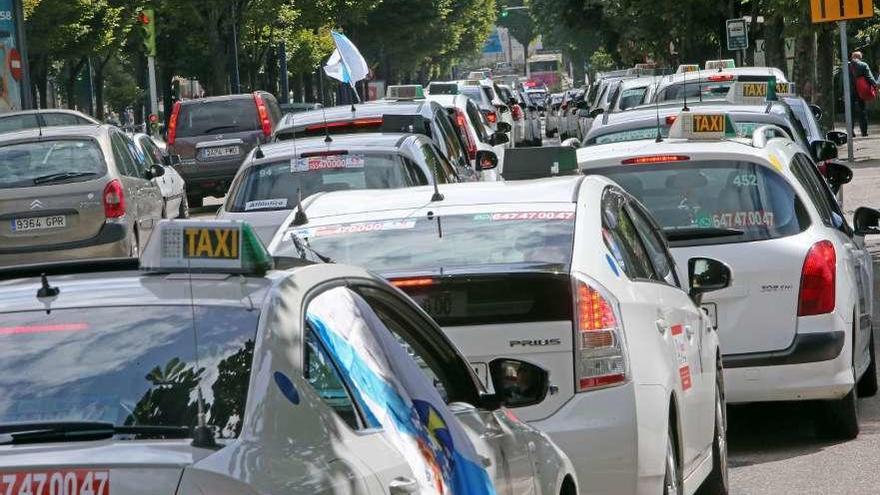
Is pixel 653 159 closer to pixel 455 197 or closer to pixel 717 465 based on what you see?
pixel 717 465

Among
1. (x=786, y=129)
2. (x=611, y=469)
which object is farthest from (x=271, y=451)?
(x=786, y=129)

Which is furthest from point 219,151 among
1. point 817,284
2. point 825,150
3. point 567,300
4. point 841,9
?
point 567,300

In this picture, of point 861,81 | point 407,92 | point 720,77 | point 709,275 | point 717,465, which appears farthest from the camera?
point 861,81

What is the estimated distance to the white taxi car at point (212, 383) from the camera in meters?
3.45

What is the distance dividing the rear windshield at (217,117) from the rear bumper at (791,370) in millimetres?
23967

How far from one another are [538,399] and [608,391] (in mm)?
1207

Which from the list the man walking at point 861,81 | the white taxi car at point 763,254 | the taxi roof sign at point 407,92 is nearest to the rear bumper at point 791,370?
the white taxi car at point 763,254

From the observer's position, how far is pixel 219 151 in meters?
32.1

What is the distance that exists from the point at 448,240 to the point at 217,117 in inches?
1031

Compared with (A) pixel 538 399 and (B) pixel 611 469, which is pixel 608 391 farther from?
(A) pixel 538 399

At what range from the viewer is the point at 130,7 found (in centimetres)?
6238

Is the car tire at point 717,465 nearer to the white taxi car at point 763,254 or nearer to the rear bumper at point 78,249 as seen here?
the white taxi car at point 763,254

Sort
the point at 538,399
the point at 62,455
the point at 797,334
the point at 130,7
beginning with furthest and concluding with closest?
the point at 130,7 < the point at 797,334 < the point at 538,399 < the point at 62,455

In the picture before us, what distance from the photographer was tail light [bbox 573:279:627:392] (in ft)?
21.3
